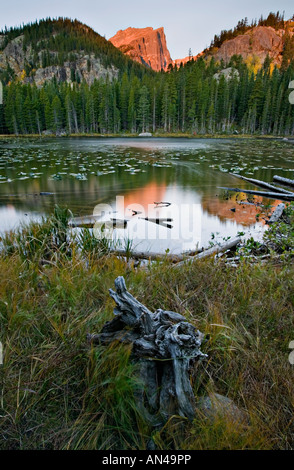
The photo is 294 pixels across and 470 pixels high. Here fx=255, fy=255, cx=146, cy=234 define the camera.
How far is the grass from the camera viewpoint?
4.68 ft

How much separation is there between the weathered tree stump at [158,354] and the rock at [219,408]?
8 cm

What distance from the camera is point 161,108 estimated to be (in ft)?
237

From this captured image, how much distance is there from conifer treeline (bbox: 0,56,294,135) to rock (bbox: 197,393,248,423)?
7483 cm

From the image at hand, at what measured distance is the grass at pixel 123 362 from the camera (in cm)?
143

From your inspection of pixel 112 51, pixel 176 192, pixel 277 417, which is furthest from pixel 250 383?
pixel 112 51

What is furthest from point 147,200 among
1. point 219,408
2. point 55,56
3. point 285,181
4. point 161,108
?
point 55,56

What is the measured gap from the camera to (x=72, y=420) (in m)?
1.53

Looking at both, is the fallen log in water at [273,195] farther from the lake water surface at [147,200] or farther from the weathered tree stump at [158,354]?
the weathered tree stump at [158,354]

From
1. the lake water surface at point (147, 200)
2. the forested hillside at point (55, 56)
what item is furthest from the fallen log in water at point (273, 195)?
the forested hillside at point (55, 56)

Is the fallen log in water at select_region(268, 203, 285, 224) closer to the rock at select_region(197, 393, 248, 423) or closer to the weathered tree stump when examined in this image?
the weathered tree stump

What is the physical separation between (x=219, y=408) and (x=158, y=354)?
459 millimetres

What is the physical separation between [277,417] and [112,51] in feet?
639

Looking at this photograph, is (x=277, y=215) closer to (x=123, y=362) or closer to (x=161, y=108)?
(x=123, y=362)

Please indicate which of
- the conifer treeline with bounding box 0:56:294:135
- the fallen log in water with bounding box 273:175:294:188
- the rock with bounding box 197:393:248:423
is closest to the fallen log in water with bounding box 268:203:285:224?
the fallen log in water with bounding box 273:175:294:188
